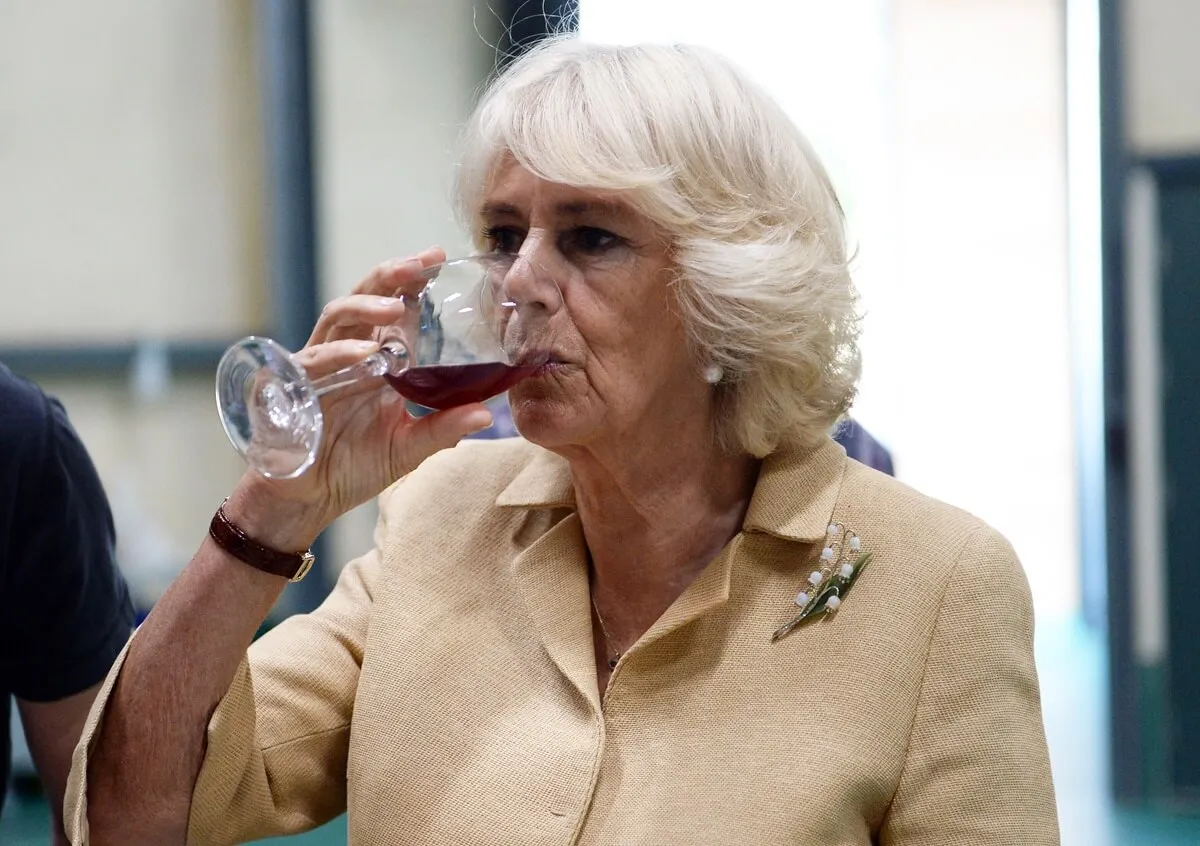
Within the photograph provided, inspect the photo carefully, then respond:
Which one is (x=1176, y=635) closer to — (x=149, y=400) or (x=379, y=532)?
(x=379, y=532)

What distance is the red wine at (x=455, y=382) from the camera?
153 cm

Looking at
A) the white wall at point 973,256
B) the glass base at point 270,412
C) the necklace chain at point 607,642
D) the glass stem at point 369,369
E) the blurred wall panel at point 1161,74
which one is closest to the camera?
A: the glass base at point 270,412

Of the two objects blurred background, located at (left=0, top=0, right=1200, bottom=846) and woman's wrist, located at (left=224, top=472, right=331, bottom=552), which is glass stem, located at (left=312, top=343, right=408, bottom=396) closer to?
woman's wrist, located at (left=224, top=472, right=331, bottom=552)

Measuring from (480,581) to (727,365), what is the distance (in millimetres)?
411

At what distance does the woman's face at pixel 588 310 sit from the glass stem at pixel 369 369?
0.47 ft

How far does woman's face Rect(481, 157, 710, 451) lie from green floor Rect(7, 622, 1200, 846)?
103 inches

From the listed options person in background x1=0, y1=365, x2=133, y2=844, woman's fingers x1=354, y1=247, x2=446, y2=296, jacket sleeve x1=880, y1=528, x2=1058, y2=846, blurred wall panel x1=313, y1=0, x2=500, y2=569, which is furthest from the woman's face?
blurred wall panel x1=313, y1=0, x2=500, y2=569

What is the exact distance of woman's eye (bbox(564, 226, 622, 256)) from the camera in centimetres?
164

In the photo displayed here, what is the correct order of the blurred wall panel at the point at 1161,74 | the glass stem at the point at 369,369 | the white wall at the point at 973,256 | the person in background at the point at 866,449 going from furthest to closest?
the white wall at the point at 973,256
the blurred wall panel at the point at 1161,74
the person in background at the point at 866,449
the glass stem at the point at 369,369

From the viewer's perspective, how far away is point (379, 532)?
1865 mm

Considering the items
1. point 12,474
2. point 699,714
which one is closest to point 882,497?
point 699,714

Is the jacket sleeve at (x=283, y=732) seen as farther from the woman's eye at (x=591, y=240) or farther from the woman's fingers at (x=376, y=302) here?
the woman's eye at (x=591, y=240)

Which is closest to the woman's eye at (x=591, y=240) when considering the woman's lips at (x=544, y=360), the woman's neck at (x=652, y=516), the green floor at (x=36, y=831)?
the woman's lips at (x=544, y=360)

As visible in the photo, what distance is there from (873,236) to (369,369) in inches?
252
